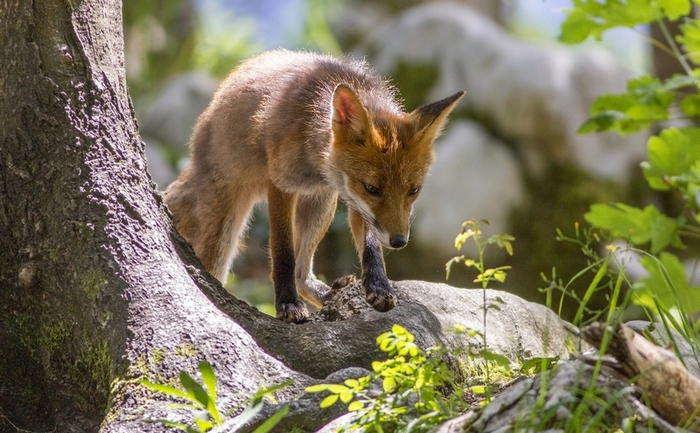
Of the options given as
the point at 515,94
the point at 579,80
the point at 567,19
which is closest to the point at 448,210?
the point at 515,94

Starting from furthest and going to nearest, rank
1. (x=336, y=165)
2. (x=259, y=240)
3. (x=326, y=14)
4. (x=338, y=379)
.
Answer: (x=326, y=14) < (x=259, y=240) < (x=336, y=165) < (x=338, y=379)

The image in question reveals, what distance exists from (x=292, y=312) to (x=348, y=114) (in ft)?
4.08

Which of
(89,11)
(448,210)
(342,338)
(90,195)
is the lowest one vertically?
(448,210)

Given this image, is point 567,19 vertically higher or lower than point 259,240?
higher

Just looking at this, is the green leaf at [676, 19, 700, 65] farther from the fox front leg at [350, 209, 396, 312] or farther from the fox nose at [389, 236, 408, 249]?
the fox nose at [389, 236, 408, 249]

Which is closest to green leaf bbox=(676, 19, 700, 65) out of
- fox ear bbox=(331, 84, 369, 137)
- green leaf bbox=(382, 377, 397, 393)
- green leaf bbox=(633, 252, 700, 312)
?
green leaf bbox=(633, 252, 700, 312)

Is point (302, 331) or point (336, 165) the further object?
point (336, 165)

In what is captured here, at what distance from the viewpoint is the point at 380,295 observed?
4016 mm

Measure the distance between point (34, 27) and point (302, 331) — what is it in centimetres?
177

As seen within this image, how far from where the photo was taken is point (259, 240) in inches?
448

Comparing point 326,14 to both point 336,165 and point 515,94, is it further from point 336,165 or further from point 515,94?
point 336,165

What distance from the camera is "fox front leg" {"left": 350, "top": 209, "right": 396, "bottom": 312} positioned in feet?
13.1

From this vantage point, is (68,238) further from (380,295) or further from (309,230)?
(309,230)

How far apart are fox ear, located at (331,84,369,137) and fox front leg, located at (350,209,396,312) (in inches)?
24.4
